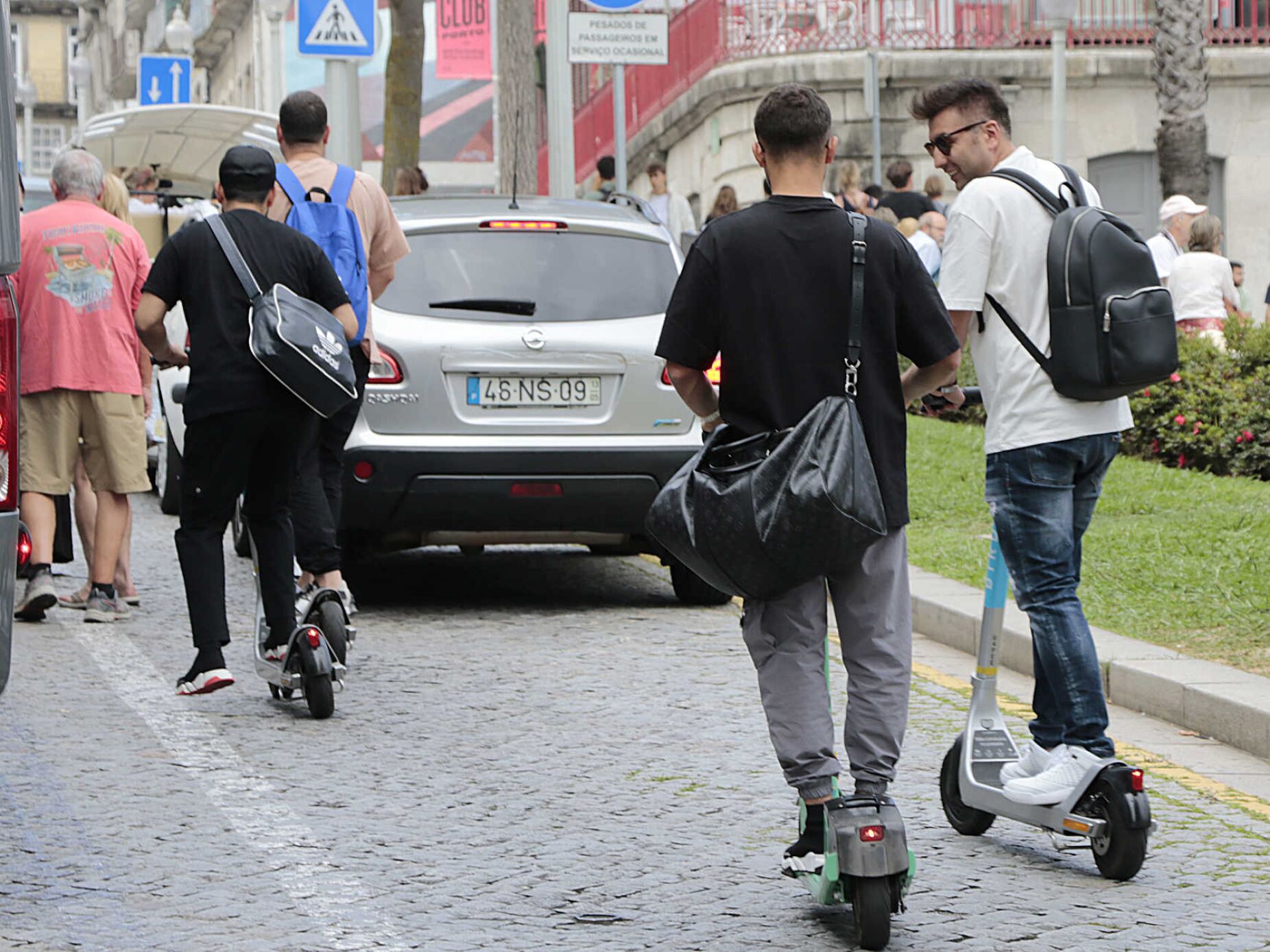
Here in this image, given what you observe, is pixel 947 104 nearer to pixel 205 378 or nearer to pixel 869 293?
pixel 869 293

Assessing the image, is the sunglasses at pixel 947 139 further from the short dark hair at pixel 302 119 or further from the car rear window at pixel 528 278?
the car rear window at pixel 528 278

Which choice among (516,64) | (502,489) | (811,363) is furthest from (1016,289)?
(516,64)

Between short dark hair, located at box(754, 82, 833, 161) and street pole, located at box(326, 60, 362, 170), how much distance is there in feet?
39.9

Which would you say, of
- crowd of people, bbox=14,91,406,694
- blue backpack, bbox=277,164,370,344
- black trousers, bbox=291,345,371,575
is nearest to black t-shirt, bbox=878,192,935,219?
crowd of people, bbox=14,91,406,694

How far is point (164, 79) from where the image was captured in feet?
98.1

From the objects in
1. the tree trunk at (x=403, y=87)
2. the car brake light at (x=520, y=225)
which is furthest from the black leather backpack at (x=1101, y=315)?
the tree trunk at (x=403, y=87)

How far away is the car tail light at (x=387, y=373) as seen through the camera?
882cm

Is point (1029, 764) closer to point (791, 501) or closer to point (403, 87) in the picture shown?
point (791, 501)

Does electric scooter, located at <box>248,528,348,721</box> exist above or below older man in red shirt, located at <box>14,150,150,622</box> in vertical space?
below

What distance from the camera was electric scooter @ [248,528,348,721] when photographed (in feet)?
23.0

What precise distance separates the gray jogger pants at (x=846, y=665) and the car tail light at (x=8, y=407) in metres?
1.58

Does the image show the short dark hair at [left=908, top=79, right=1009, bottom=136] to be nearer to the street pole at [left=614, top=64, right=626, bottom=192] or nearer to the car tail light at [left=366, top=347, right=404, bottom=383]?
the car tail light at [left=366, top=347, right=404, bottom=383]

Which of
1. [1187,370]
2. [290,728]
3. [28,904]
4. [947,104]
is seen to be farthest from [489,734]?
[1187,370]

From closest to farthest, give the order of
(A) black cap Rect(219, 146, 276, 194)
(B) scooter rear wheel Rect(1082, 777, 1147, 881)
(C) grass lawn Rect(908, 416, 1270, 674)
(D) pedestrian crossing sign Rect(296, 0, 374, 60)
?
1. (B) scooter rear wheel Rect(1082, 777, 1147, 881)
2. (A) black cap Rect(219, 146, 276, 194)
3. (C) grass lawn Rect(908, 416, 1270, 674)
4. (D) pedestrian crossing sign Rect(296, 0, 374, 60)
